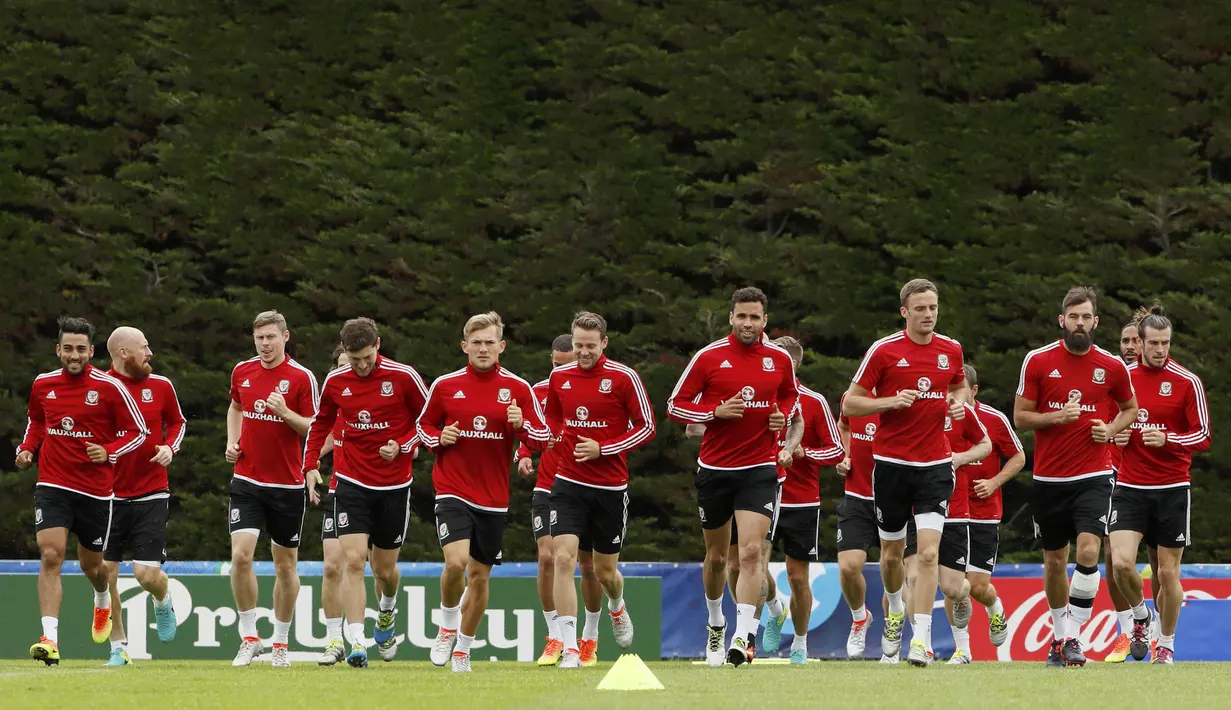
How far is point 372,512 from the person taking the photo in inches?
538

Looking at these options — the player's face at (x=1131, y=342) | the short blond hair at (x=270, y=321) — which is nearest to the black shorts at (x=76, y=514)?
the short blond hair at (x=270, y=321)

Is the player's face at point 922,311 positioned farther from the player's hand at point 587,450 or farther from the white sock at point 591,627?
the white sock at point 591,627

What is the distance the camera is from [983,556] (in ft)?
52.4

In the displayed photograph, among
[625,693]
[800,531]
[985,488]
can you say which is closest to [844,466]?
[800,531]

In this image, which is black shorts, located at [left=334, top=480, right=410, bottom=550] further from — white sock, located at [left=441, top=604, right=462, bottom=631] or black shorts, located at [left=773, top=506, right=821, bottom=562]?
black shorts, located at [left=773, top=506, right=821, bottom=562]

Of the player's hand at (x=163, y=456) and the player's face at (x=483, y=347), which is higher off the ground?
the player's face at (x=483, y=347)

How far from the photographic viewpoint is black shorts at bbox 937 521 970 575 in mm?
14891

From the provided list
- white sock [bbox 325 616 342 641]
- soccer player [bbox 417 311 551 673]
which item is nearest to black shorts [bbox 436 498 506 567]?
soccer player [bbox 417 311 551 673]

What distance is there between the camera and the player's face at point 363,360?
44.1 feet

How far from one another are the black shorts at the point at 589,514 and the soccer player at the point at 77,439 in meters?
3.32

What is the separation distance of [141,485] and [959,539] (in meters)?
6.59

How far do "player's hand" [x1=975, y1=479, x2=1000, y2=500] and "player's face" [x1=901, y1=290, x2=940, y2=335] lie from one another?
85.2 inches

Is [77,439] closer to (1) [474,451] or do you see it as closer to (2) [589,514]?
(1) [474,451]

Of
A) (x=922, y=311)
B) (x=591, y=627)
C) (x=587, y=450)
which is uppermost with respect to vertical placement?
(x=922, y=311)
